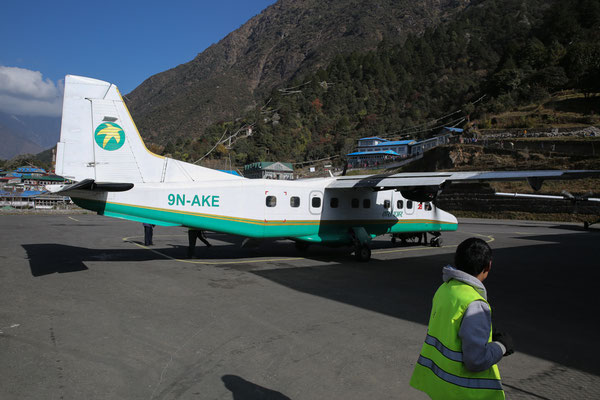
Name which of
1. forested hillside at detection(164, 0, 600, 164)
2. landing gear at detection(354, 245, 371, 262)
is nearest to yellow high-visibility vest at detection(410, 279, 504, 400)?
landing gear at detection(354, 245, 371, 262)

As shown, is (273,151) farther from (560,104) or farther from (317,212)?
(317,212)

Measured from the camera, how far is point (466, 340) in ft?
8.07

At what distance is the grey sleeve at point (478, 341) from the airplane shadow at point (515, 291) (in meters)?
3.86

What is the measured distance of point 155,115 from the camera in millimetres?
181375

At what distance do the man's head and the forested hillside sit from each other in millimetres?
67849

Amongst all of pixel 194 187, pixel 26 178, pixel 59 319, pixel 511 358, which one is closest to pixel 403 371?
pixel 511 358

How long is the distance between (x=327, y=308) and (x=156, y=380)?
3892 mm

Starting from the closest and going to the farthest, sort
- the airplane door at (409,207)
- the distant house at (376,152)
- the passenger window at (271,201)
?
the passenger window at (271,201) < the airplane door at (409,207) < the distant house at (376,152)

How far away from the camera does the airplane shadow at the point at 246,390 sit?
13.6ft

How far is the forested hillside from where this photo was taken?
247ft

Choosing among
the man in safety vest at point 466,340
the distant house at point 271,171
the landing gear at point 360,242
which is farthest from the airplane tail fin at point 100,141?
the distant house at point 271,171

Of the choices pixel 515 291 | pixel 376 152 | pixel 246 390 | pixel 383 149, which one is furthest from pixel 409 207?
pixel 383 149

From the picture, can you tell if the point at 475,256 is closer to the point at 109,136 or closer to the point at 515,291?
the point at 515,291

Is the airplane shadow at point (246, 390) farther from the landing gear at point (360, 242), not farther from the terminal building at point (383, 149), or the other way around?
the terminal building at point (383, 149)
